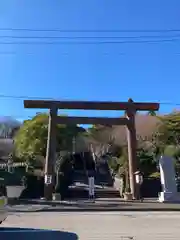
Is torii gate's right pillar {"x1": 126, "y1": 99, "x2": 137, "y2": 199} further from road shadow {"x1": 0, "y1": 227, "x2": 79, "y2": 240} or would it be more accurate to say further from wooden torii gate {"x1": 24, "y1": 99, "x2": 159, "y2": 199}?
road shadow {"x1": 0, "y1": 227, "x2": 79, "y2": 240}

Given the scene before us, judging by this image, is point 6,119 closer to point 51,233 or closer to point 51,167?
→ point 51,167

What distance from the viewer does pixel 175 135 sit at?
1906 inches

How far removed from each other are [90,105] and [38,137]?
2040 cm

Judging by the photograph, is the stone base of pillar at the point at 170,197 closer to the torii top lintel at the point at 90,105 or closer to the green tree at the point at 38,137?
the torii top lintel at the point at 90,105

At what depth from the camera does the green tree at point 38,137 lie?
48272 millimetres

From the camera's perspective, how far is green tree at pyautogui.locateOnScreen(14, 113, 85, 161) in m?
48.3

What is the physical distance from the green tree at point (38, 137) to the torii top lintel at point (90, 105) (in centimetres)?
1671

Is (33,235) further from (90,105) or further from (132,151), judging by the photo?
(132,151)

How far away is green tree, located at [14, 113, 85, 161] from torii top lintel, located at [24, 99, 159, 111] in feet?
54.8

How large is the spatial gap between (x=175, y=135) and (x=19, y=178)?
71.3 ft

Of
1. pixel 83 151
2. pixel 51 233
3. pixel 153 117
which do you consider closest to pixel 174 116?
pixel 153 117

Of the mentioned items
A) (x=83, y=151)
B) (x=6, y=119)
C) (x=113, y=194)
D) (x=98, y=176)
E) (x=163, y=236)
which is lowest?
(x=163, y=236)

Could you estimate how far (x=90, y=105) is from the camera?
30.6m

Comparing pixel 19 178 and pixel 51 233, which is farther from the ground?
pixel 19 178
